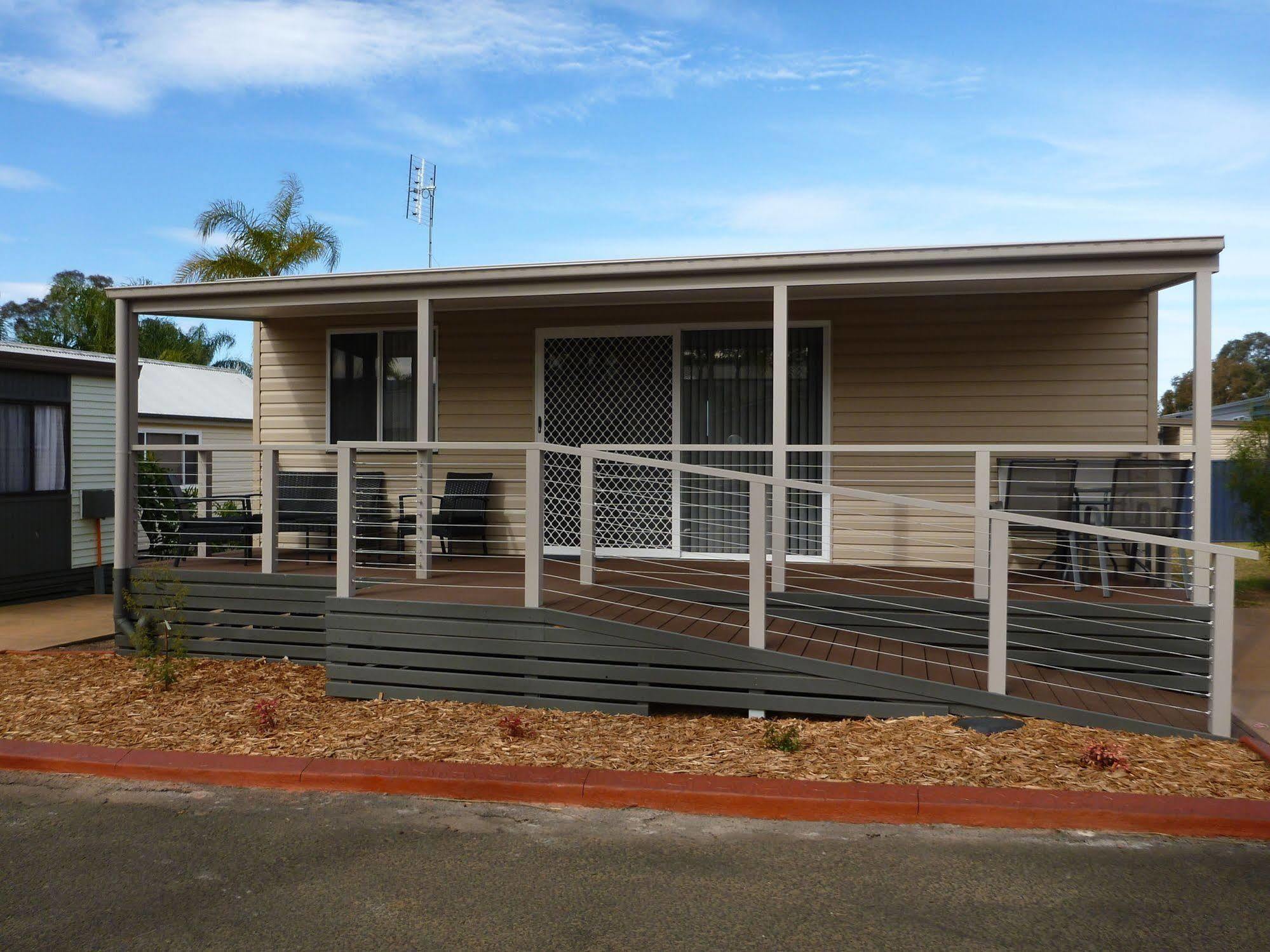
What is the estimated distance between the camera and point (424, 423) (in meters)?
7.09

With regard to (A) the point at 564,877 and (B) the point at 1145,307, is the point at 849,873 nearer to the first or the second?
(A) the point at 564,877

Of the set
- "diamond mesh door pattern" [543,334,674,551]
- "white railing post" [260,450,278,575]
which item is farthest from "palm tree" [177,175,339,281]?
"white railing post" [260,450,278,575]

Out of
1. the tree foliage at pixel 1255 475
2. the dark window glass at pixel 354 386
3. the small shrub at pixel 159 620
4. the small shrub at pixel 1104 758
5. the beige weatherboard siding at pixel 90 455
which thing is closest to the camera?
the small shrub at pixel 1104 758

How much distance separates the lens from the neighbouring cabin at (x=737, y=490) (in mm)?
5426

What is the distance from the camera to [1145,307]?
7562 millimetres

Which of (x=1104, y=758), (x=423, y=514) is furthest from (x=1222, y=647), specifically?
(x=423, y=514)

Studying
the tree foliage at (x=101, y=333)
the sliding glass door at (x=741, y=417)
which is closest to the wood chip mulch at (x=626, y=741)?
the sliding glass door at (x=741, y=417)

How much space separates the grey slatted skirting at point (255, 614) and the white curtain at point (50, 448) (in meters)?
5.22

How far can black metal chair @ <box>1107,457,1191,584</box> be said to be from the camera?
6.28 meters

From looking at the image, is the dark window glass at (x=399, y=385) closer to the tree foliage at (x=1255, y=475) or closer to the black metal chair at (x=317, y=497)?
the black metal chair at (x=317, y=497)

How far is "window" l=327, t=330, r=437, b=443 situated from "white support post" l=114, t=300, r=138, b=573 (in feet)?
6.35

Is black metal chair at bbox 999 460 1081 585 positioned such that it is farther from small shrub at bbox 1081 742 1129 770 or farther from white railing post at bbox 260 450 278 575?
white railing post at bbox 260 450 278 575

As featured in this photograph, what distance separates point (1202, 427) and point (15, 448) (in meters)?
11.1

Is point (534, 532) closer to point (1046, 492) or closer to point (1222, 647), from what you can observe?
point (1222, 647)
